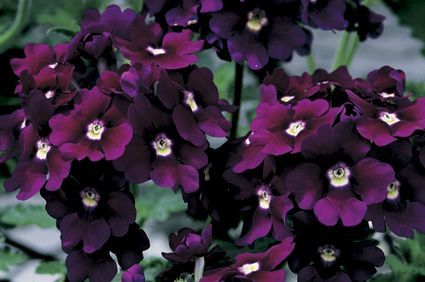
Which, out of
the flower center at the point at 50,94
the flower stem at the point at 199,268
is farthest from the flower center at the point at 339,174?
the flower center at the point at 50,94

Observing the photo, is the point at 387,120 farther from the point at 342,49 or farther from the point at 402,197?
the point at 342,49

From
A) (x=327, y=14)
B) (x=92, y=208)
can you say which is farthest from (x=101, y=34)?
(x=327, y=14)

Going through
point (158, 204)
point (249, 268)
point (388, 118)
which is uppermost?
point (388, 118)

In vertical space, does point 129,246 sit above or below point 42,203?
above

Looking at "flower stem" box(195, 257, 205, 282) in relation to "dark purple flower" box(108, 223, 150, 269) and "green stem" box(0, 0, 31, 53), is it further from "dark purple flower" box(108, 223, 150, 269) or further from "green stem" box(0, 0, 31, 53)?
"green stem" box(0, 0, 31, 53)

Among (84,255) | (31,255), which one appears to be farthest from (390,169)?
(31,255)

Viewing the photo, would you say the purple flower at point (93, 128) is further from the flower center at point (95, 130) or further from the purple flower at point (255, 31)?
the purple flower at point (255, 31)
